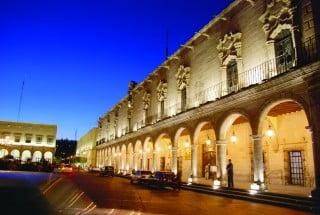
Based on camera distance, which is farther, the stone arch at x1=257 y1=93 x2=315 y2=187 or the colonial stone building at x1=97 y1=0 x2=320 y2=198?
the stone arch at x1=257 y1=93 x2=315 y2=187

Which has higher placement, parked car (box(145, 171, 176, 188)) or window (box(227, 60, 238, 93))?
window (box(227, 60, 238, 93))

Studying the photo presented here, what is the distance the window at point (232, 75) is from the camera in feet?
60.7

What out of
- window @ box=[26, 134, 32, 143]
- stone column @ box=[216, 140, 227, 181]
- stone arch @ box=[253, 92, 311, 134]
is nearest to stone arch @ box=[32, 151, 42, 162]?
window @ box=[26, 134, 32, 143]

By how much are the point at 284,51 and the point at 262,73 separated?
5.10 feet

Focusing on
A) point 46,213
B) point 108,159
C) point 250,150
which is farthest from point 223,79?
point 108,159

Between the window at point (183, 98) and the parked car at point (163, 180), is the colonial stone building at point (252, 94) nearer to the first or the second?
the window at point (183, 98)

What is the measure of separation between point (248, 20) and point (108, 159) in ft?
120

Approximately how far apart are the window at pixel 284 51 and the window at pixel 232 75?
350 cm

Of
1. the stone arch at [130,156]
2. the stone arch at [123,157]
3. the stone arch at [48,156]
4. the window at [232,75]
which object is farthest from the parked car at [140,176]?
the stone arch at [48,156]

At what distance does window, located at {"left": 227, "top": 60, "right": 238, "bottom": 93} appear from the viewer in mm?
18516

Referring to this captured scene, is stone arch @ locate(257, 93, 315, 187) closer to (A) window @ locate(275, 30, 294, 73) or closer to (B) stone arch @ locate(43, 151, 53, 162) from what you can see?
(A) window @ locate(275, 30, 294, 73)

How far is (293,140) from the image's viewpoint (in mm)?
17859

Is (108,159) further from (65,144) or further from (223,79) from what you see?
(65,144)

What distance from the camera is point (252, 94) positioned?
15.6 metres
